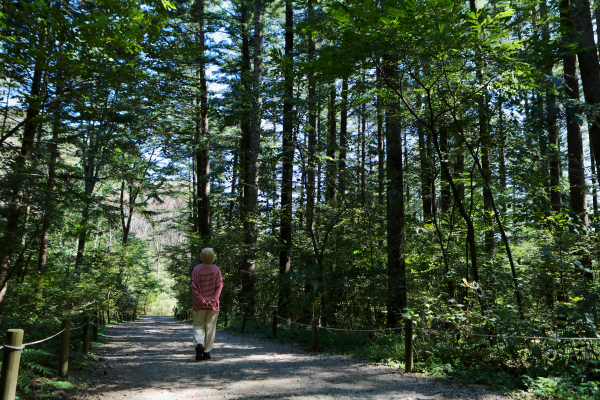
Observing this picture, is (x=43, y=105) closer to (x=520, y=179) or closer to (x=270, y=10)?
(x=520, y=179)

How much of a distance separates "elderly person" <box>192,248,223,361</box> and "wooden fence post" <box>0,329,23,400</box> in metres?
3.56

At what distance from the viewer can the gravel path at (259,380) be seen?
4.54 metres

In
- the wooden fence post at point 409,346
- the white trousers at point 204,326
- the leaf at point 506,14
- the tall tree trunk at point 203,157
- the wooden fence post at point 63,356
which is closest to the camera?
the wooden fence post at point 63,356

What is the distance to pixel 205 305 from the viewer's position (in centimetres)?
676

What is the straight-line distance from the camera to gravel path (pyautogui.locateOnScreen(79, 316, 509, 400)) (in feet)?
14.9

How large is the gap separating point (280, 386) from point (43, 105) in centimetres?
635

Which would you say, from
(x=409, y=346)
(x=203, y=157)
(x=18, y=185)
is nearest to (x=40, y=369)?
(x=18, y=185)

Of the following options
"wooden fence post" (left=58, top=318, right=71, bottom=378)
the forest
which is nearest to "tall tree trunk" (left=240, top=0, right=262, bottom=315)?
the forest

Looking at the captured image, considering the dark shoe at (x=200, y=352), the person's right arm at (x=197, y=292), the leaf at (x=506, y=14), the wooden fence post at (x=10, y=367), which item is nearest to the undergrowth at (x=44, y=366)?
the wooden fence post at (x=10, y=367)

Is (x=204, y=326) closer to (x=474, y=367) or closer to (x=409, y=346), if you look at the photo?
(x=409, y=346)

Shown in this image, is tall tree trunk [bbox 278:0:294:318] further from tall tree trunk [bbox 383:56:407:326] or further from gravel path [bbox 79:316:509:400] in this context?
gravel path [bbox 79:316:509:400]

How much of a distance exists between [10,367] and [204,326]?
149 inches

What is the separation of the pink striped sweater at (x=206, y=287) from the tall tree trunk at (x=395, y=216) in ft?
Result: 12.4

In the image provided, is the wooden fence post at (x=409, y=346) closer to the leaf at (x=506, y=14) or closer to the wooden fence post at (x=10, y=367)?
the leaf at (x=506, y=14)
